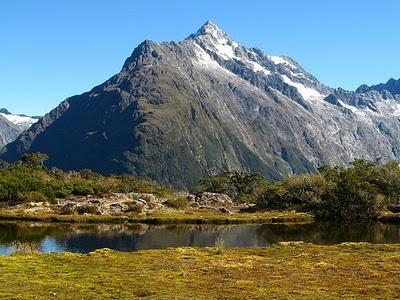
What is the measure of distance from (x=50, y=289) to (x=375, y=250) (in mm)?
49085

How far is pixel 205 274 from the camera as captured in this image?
55.8 meters

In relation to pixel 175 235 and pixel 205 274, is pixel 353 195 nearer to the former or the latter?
pixel 175 235

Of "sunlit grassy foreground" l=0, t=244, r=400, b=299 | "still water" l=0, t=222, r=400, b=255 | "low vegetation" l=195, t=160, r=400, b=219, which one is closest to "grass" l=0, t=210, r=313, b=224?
"low vegetation" l=195, t=160, r=400, b=219

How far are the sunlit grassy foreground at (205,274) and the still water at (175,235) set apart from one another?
32.4 metres

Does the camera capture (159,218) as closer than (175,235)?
No

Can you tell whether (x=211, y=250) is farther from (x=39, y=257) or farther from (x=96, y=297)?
(x=96, y=297)

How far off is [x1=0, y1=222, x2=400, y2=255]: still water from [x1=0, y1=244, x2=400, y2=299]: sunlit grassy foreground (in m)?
32.4

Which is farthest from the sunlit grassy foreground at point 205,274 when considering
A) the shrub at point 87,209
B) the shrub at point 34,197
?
the shrub at point 34,197

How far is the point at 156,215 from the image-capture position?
171m

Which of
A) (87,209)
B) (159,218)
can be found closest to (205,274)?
(159,218)

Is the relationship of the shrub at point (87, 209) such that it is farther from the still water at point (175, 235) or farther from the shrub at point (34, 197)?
the still water at point (175, 235)

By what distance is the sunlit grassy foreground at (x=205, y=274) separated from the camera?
4569cm

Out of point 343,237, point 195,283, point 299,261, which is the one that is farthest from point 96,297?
point 343,237

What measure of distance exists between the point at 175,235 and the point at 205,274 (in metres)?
71.2
